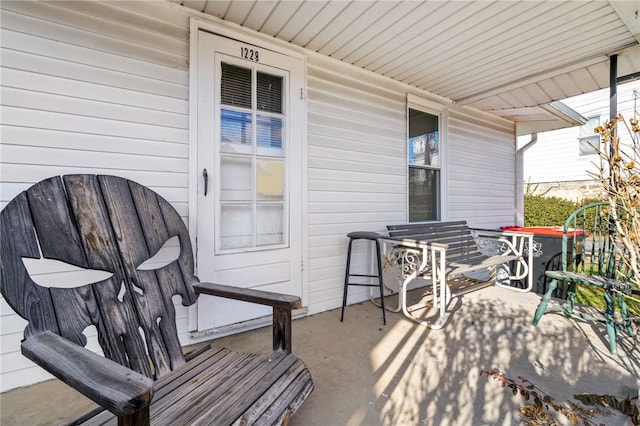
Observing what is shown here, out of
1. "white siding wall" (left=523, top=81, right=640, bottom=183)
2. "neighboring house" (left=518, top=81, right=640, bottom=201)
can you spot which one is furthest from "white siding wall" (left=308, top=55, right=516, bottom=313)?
"white siding wall" (left=523, top=81, right=640, bottom=183)

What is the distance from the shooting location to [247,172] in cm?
256

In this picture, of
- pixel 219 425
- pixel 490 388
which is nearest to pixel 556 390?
pixel 490 388

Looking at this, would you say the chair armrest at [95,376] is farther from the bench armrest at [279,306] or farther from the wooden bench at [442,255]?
the wooden bench at [442,255]

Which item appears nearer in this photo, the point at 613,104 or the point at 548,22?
the point at 548,22

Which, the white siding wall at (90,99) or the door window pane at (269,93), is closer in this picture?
the white siding wall at (90,99)

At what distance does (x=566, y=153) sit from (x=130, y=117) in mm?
9994

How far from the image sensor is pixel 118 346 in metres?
1.37

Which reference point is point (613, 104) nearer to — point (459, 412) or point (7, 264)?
point (459, 412)

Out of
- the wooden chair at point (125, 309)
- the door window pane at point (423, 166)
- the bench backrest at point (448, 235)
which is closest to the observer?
the wooden chair at point (125, 309)

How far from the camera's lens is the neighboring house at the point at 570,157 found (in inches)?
285

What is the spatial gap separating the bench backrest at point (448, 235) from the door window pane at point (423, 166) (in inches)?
12.1

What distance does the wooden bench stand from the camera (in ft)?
8.73

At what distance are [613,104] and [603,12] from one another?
3.44 ft

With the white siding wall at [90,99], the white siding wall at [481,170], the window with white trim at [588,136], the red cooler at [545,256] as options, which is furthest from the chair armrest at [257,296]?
the window with white trim at [588,136]
